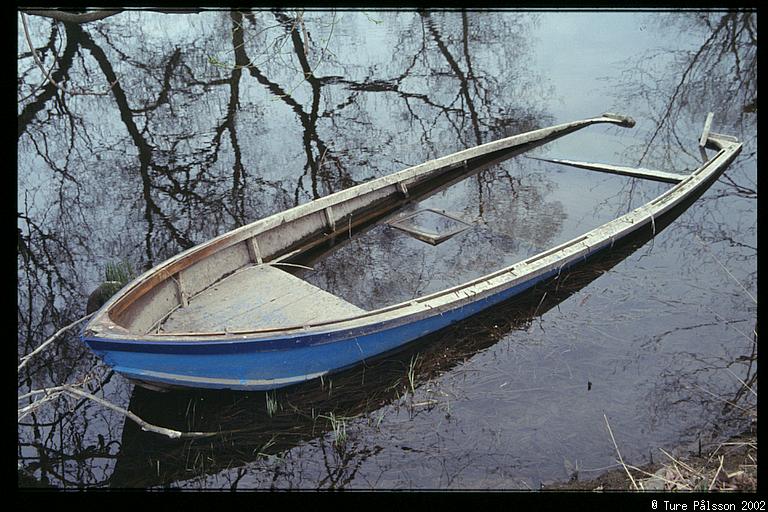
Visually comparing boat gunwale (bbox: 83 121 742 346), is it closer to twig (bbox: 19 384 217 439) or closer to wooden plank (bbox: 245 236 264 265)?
wooden plank (bbox: 245 236 264 265)

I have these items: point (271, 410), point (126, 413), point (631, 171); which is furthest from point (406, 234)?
point (126, 413)

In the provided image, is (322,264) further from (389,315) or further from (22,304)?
(22,304)

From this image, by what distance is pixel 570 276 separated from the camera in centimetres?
676

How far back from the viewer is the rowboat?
5066 mm

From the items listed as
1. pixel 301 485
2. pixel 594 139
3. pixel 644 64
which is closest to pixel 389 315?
pixel 301 485

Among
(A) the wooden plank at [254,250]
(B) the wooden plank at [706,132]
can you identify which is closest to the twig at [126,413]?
(A) the wooden plank at [254,250]

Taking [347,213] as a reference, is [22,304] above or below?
below

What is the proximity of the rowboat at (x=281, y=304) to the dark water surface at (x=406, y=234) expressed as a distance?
25 cm

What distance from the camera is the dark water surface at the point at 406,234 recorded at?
510 centimetres

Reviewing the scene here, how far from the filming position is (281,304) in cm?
607

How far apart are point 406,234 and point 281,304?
6.75ft

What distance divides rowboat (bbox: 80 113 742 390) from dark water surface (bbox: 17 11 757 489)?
254 millimetres

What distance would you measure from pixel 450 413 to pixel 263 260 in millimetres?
2595

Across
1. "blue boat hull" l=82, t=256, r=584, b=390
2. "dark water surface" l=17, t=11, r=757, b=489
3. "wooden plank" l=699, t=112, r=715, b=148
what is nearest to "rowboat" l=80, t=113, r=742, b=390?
"blue boat hull" l=82, t=256, r=584, b=390
